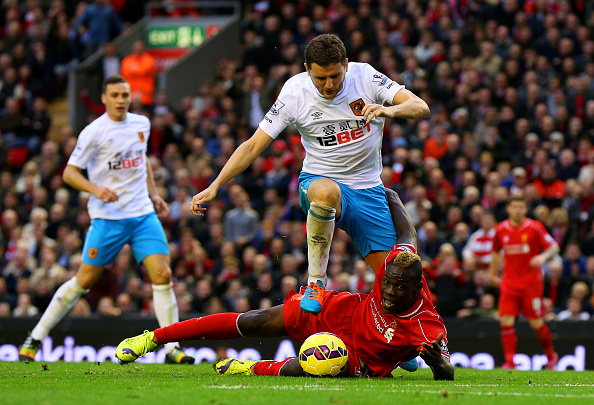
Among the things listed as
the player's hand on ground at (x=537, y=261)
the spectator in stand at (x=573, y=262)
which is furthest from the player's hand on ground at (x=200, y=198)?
the spectator in stand at (x=573, y=262)

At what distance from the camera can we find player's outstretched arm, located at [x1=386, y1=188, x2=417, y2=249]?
8.16m

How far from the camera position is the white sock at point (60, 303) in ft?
33.3

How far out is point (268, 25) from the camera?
20.7 meters

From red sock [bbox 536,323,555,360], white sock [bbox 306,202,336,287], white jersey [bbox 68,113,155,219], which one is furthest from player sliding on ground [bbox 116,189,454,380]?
red sock [bbox 536,323,555,360]

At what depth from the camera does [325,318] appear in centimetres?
777

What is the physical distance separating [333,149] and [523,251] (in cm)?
501

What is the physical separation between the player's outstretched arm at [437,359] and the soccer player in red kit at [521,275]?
452cm

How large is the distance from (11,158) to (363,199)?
44.1ft

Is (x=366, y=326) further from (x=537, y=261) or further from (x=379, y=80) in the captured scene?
(x=537, y=261)

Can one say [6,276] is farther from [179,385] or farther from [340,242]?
[179,385]

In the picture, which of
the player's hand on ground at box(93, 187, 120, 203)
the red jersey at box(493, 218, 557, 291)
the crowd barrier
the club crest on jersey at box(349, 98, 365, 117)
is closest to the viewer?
the club crest on jersey at box(349, 98, 365, 117)

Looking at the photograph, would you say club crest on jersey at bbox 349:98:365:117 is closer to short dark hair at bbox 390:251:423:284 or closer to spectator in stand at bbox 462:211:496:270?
short dark hair at bbox 390:251:423:284

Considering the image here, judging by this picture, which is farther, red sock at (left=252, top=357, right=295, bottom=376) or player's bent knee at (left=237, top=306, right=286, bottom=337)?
player's bent knee at (left=237, top=306, right=286, bottom=337)

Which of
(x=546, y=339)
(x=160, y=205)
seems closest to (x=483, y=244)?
(x=546, y=339)
